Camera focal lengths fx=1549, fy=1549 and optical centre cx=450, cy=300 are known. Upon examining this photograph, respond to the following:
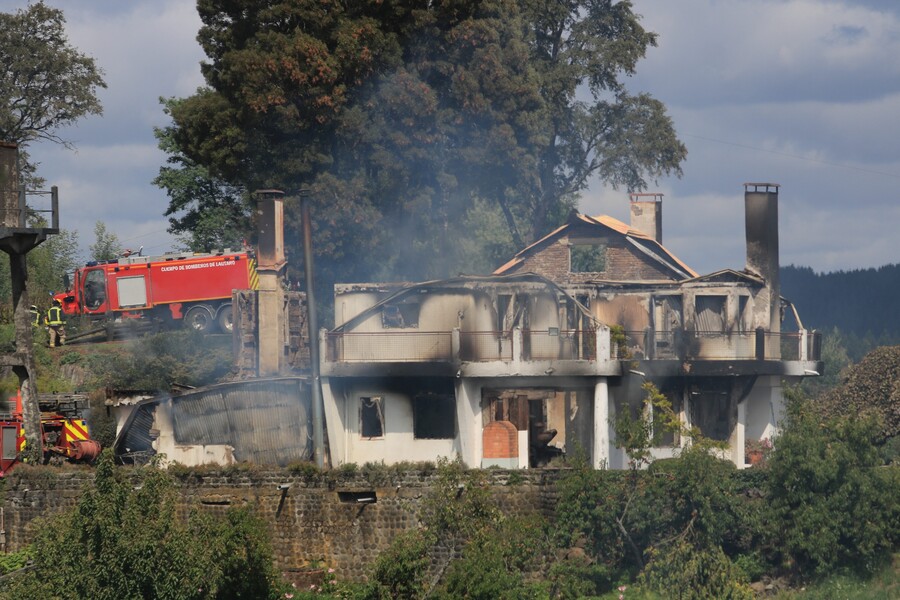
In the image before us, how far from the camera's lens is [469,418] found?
4338 cm

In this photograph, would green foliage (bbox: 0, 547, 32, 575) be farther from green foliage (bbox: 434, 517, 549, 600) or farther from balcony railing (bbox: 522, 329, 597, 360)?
balcony railing (bbox: 522, 329, 597, 360)

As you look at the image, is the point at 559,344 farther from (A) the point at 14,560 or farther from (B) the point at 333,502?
(A) the point at 14,560

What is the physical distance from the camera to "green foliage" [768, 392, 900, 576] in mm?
35781

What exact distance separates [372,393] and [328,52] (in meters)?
14.6

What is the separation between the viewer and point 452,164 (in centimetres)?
5666

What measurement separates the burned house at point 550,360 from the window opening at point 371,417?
0.09 ft

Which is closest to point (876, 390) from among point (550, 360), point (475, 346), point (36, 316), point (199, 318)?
point (550, 360)

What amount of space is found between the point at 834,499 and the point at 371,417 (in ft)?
46.2

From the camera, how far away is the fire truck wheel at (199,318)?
2256 inches

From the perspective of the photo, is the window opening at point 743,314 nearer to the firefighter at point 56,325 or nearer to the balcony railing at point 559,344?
the balcony railing at point 559,344

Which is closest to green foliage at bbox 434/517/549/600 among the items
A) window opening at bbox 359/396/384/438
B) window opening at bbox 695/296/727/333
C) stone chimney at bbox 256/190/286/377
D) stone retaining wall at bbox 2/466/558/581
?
stone retaining wall at bbox 2/466/558/581

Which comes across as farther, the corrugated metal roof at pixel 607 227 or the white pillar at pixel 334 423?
the corrugated metal roof at pixel 607 227

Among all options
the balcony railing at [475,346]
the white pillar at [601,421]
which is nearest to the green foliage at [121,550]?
the balcony railing at [475,346]

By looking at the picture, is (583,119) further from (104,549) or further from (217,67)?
(104,549)
